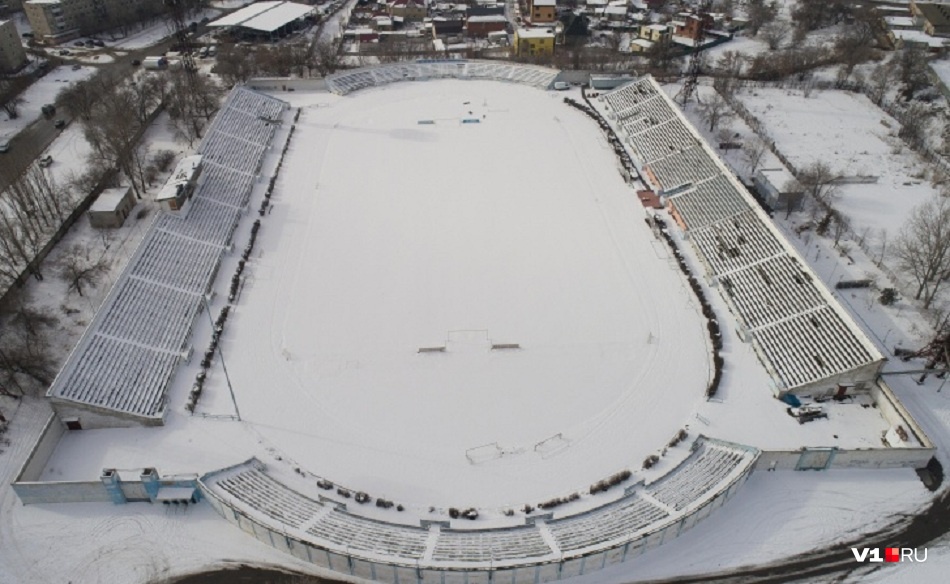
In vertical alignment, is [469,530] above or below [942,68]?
below

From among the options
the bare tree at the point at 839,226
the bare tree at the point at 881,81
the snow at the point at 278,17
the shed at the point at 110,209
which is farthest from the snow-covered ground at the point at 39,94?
the bare tree at the point at 881,81

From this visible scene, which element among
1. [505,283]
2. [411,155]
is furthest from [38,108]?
[505,283]

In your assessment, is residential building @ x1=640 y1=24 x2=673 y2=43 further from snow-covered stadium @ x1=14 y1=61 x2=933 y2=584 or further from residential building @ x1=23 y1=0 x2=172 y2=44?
residential building @ x1=23 y1=0 x2=172 y2=44

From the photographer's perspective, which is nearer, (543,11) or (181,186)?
(181,186)

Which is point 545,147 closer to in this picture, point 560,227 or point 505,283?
point 560,227

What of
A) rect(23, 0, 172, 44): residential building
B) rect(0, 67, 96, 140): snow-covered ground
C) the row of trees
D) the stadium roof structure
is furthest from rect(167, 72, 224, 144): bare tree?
rect(23, 0, 172, 44): residential building

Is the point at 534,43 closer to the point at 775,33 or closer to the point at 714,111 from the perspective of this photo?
the point at 714,111

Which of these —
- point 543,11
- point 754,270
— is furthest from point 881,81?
point 543,11
